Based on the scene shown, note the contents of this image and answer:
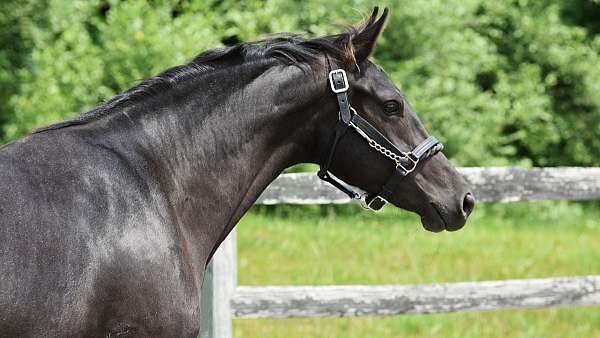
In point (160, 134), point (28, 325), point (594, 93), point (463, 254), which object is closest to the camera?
point (28, 325)

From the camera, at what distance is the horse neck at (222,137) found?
3.00 metres

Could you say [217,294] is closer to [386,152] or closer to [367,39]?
[386,152]

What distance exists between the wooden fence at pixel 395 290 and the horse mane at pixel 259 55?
1353 millimetres

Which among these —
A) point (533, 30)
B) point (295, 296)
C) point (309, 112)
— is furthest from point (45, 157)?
point (533, 30)

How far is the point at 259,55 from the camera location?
3.17 metres

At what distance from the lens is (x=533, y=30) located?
11.7 m

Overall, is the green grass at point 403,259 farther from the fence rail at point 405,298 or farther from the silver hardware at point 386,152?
the silver hardware at point 386,152

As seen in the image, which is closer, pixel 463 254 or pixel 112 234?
pixel 112 234

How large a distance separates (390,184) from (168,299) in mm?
956

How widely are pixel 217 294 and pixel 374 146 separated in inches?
61.1

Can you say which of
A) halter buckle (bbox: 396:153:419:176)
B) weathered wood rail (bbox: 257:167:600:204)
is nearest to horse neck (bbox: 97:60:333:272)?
halter buckle (bbox: 396:153:419:176)

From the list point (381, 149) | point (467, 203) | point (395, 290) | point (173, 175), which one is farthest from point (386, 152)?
point (395, 290)

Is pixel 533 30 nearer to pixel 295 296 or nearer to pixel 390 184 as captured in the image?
pixel 295 296

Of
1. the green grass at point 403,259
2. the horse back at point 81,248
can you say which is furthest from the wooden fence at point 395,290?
the horse back at point 81,248
